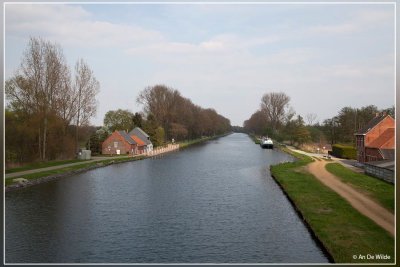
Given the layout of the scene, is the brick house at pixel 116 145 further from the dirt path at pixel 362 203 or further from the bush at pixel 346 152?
the dirt path at pixel 362 203

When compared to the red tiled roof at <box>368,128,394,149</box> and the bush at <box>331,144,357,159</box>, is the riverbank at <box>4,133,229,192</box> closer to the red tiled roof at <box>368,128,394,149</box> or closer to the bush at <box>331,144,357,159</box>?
the bush at <box>331,144,357,159</box>

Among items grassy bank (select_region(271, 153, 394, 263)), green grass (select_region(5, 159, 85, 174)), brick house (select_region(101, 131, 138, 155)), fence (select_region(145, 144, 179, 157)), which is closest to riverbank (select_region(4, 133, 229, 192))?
green grass (select_region(5, 159, 85, 174))

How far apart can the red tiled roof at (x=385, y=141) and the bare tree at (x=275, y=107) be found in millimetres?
64817

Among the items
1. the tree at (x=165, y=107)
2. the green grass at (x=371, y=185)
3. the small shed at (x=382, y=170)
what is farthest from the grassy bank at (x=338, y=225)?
the tree at (x=165, y=107)

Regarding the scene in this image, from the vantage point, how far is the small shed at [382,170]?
28.7 metres

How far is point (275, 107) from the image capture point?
111750mm

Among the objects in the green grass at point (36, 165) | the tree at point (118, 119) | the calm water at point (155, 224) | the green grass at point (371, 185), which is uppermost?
the tree at point (118, 119)

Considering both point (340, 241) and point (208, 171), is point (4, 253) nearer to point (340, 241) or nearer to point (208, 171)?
point (340, 241)

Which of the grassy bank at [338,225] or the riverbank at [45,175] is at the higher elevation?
the riverbank at [45,175]

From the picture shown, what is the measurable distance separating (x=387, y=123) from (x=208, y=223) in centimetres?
3208

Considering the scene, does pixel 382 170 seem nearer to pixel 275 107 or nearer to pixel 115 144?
pixel 115 144

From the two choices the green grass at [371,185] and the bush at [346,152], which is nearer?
the green grass at [371,185]

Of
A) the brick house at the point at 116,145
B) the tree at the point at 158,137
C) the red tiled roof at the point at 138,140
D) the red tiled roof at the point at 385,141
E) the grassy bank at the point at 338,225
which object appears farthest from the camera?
the tree at the point at 158,137

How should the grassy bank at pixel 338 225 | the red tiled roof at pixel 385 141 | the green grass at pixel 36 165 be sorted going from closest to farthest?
the grassy bank at pixel 338 225, the green grass at pixel 36 165, the red tiled roof at pixel 385 141
